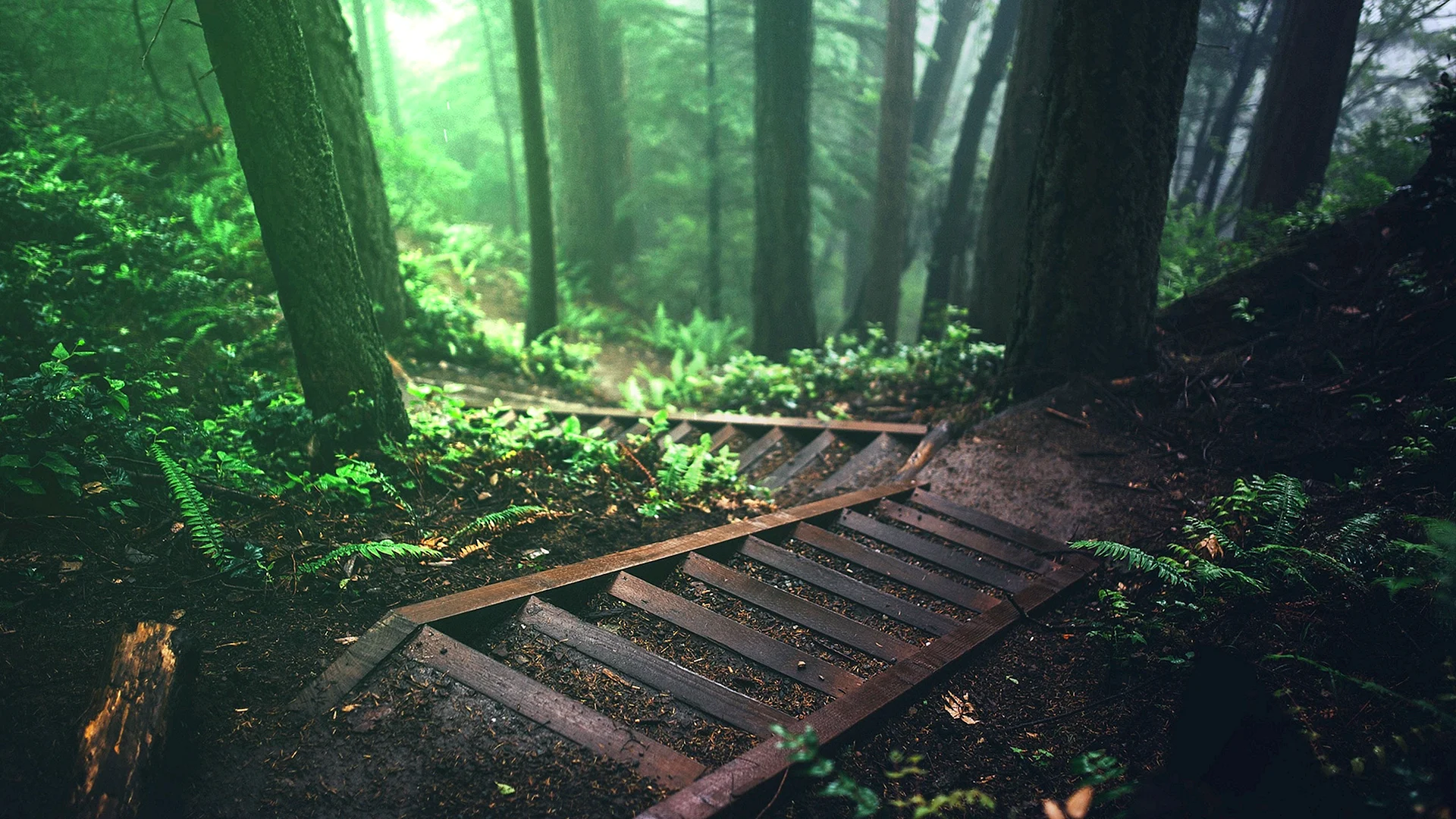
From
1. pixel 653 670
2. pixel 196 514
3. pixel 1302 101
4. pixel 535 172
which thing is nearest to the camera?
pixel 653 670

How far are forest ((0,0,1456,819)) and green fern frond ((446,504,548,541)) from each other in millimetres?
73

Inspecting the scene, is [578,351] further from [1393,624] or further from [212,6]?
[1393,624]

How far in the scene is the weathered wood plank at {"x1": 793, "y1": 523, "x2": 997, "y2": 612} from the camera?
13.1 ft

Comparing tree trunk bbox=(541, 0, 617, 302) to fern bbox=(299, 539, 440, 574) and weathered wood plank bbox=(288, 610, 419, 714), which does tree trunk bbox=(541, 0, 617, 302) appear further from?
weathered wood plank bbox=(288, 610, 419, 714)

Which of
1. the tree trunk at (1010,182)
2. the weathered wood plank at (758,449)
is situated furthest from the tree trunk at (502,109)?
the weathered wood plank at (758,449)

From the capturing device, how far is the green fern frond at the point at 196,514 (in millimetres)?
3471

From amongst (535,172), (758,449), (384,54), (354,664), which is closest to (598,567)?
(354,664)

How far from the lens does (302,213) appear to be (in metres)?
4.53

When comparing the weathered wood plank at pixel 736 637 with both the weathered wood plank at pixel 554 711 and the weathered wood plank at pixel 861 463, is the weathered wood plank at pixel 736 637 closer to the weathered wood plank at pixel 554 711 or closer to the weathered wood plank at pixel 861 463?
the weathered wood plank at pixel 554 711

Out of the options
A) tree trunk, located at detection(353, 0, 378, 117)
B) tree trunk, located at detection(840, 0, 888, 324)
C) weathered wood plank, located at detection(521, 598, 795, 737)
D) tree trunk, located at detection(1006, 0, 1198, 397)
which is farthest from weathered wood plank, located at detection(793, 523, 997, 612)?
tree trunk, located at detection(353, 0, 378, 117)

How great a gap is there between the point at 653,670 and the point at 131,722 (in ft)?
6.09

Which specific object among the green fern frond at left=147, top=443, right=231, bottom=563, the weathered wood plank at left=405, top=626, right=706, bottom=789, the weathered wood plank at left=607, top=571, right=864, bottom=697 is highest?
the green fern frond at left=147, top=443, right=231, bottom=563

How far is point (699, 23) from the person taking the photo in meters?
18.5

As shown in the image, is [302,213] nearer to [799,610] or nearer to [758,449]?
[799,610]
